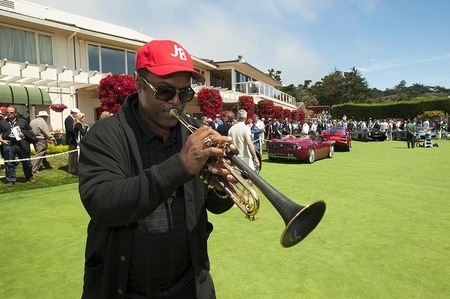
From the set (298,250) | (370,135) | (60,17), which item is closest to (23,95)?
(60,17)

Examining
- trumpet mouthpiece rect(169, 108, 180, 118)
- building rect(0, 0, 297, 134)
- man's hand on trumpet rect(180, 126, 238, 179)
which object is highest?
building rect(0, 0, 297, 134)

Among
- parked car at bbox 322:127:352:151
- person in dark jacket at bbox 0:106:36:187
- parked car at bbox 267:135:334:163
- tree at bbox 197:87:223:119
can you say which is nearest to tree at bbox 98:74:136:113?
person in dark jacket at bbox 0:106:36:187

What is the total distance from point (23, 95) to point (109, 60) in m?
6.37

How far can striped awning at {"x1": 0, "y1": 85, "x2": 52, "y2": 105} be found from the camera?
14.1 meters

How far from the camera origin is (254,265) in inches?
168

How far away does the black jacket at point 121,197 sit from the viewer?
4.67 ft

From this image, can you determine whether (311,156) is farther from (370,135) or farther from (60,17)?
(60,17)

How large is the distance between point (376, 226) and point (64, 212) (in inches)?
241

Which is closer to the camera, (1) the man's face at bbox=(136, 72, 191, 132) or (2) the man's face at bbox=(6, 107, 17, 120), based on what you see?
(1) the man's face at bbox=(136, 72, 191, 132)

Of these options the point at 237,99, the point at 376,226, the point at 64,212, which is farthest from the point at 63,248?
the point at 237,99

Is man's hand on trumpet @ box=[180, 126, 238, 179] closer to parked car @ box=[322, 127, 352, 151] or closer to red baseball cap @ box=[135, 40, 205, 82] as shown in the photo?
red baseball cap @ box=[135, 40, 205, 82]

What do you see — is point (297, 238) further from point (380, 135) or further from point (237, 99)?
point (380, 135)

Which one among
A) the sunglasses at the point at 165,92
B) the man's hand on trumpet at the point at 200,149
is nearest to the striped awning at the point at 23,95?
the sunglasses at the point at 165,92

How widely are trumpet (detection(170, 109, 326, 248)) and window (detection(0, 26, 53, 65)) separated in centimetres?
1748
